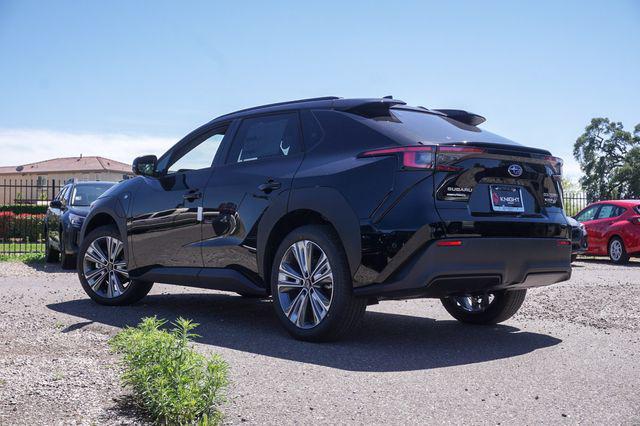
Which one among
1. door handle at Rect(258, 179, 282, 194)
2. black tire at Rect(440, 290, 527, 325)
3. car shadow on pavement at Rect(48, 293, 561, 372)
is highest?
door handle at Rect(258, 179, 282, 194)

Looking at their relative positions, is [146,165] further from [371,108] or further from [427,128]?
[427,128]

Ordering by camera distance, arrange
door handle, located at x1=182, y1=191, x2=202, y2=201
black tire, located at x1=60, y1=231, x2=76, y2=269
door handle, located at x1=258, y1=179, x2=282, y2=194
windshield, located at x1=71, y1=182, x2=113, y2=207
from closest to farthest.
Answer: door handle, located at x1=258, y1=179, x2=282, y2=194, door handle, located at x1=182, y1=191, x2=202, y2=201, black tire, located at x1=60, y1=231, x2=76, y2=269, windshield, located at x1=71, y1=182, x2=113, y2=207

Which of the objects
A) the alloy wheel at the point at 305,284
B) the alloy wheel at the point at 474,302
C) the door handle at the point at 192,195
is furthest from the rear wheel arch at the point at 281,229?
the alloy wheel at the point at 474,302

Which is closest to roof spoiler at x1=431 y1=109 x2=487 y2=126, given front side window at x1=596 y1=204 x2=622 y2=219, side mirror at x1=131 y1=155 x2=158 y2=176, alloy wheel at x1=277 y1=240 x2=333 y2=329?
alloy wheel at x1=277 y1=240 x2=333 y2=329

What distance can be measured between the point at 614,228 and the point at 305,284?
585 inches

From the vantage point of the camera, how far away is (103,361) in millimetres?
4980

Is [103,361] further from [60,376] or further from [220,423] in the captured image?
[220,423]

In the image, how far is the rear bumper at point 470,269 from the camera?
5340 millimetres

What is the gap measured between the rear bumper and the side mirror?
333 cm

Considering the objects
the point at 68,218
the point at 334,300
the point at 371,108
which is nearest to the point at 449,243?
the point at 334,300

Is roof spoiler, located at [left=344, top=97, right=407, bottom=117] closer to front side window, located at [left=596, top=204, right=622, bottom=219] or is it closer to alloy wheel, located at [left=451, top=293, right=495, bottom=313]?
alloy wheel, located at [left=451, top=293, right=495, bottom=313]

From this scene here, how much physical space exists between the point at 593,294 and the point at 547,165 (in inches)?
154

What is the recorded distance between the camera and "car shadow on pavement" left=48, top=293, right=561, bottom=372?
545 centimetres

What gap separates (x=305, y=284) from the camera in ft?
19.5
